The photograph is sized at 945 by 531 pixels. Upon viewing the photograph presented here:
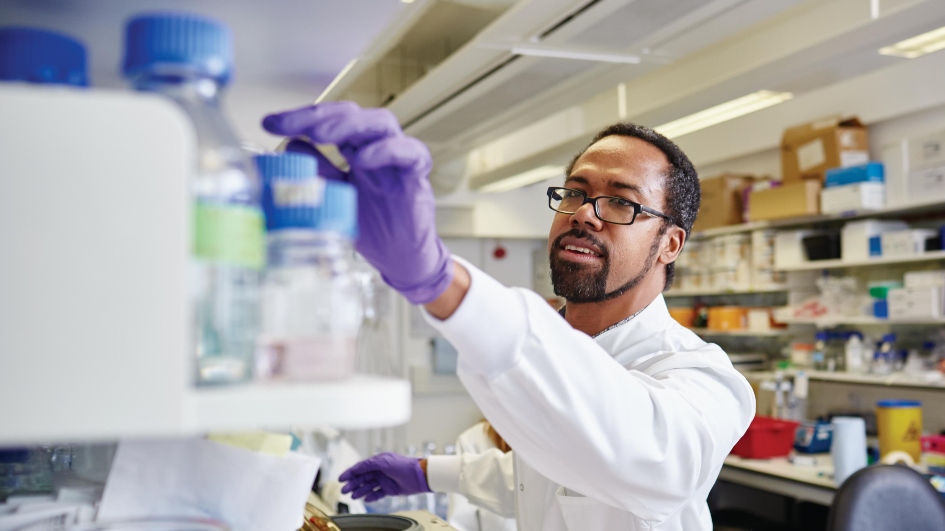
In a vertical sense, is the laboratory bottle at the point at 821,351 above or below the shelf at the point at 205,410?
below

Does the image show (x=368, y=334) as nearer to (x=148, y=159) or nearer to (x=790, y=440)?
(x=148, y=159)

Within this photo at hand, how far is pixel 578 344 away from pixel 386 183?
345mm

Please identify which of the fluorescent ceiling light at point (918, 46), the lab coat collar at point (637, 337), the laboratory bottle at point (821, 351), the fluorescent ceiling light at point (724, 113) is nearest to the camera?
the lab coat collar at point (637, 337)

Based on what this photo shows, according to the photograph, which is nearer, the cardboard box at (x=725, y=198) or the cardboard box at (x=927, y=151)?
the cardboard box at (x=927, y=151)

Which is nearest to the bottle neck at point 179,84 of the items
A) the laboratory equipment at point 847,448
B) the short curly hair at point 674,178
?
the short curly hair at point 674,178

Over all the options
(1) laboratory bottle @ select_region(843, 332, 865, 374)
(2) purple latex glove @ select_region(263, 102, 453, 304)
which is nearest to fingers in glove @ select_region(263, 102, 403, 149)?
(2) purple latex glove @ select_region(263, 102, 453, 304)

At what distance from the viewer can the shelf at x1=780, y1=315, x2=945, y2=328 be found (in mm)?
4343

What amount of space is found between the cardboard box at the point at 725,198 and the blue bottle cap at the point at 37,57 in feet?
17.8

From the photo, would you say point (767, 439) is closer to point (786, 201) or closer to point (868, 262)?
point (868, 262)

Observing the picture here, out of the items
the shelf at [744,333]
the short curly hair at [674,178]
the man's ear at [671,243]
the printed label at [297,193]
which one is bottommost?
the shelf at [744,333]

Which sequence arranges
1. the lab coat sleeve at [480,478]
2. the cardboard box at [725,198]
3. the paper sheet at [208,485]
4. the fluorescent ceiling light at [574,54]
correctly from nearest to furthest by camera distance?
1. the paper sheet at [208,485]
2. the lab coat sleeve at [480,478]
3. the fluorescent ceiling light at [574,54]
4. the cardboard box at [725,198]

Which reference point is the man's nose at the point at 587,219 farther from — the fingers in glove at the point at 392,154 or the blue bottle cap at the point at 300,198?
the blue bottle cap at the point at 300,198

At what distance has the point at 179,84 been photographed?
1.70 feet

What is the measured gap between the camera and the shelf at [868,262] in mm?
4277
